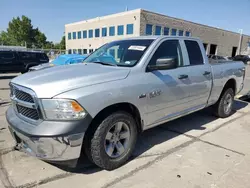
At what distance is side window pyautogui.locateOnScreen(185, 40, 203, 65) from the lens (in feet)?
14.1

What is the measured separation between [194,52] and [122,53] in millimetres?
1554

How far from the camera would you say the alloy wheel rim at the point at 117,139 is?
3035 mm

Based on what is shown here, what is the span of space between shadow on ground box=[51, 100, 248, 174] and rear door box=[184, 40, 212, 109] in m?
0.64

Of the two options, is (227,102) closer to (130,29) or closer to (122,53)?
(122,53)

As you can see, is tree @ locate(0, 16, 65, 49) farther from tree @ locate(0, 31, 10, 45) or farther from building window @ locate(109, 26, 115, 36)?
building window @ locate(109, 26, 115, 36)

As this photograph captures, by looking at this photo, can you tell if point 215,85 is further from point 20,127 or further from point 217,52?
point 217,52

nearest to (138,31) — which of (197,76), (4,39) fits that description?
(197,76)

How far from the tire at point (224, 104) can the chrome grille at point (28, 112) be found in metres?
4.42

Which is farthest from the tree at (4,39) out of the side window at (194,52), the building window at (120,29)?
the side window at (194,52)

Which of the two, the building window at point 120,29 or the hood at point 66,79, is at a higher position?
the building window at point 120,29

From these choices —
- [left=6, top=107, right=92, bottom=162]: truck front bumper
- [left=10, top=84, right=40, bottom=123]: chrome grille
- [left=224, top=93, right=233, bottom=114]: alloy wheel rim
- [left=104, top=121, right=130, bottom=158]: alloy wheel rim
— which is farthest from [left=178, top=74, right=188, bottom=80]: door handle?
[left=10, top=84, right=40, bottom=123]: chrome grille

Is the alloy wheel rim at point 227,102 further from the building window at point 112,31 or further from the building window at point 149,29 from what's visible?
the building window at point 112,31

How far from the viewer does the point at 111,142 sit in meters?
3.08

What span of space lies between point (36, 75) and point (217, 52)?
51695 mm
